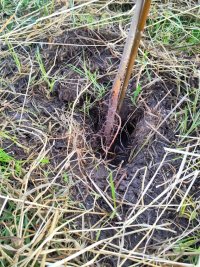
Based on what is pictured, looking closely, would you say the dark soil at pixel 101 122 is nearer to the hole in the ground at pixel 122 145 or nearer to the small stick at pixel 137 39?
the hole in the ground at pixel 122 145

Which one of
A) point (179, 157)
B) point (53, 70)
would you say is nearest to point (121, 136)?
point (179, 157)

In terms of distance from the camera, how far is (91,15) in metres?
1.66

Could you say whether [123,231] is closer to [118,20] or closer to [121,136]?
[121,136]

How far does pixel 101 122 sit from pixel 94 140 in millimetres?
86

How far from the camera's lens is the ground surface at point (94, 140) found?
3.62 ft

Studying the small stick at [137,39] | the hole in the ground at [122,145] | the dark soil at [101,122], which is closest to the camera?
the small stick at [137,39]

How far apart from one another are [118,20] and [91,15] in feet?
0.35

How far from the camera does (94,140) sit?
137 centimetres

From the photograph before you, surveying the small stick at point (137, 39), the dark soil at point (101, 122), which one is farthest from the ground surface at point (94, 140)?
the small stick at point (137, 39)

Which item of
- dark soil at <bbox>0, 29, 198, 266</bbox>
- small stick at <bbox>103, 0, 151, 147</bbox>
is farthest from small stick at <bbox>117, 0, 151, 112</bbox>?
dark soil at <bbox>0, 29, 198, 266</bbox>

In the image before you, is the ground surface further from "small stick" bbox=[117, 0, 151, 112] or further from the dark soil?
"small stick" bbox=[117, 0, 151, 112]

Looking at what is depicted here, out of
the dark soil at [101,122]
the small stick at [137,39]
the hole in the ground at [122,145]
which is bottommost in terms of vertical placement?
the hole in the ground at [122,145]

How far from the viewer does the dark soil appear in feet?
3.88

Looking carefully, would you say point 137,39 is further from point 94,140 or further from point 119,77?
point 94,140
